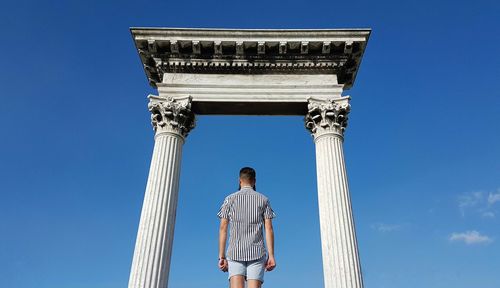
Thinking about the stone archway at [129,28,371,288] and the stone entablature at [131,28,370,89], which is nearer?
the stone archway at [129,28,371,288]

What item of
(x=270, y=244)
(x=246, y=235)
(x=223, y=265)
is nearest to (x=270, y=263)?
(x=270, y=244)

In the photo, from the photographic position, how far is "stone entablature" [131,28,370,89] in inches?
689

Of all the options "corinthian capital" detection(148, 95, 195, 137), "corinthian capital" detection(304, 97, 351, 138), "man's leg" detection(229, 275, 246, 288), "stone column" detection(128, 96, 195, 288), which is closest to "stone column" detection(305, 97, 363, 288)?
"corinthian capital" detection(304, 97, 351, 138)

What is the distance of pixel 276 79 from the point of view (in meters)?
18.0

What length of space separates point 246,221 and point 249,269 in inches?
32.6

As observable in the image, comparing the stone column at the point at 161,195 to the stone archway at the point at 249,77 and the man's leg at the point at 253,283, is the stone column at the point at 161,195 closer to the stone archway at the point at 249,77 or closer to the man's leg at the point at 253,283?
the stone archway at the point at 249,77

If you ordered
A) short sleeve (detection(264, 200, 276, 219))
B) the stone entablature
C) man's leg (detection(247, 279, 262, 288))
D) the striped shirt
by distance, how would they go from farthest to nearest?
the stone entablature, short sleeve (detection(264, 200, 276, 219)), the striped shirt, man's leg (detection(247, 279, 262, 288))

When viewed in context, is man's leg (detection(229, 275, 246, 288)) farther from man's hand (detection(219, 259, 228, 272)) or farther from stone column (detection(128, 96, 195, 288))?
stone column (detection(128, 96, 195, 288))

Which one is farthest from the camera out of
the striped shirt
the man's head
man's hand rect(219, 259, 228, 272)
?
the man's head

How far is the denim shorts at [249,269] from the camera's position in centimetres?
646

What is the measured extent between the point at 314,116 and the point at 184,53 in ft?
22.2

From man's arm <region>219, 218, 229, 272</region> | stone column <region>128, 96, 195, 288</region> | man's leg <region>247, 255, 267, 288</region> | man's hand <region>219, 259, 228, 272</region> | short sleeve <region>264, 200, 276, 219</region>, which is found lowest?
man's leg <region>247, 255, 267, 288</region>

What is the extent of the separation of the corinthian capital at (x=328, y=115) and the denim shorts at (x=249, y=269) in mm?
10687

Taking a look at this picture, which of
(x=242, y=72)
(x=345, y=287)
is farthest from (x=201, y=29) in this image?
(x=345, y=287)
